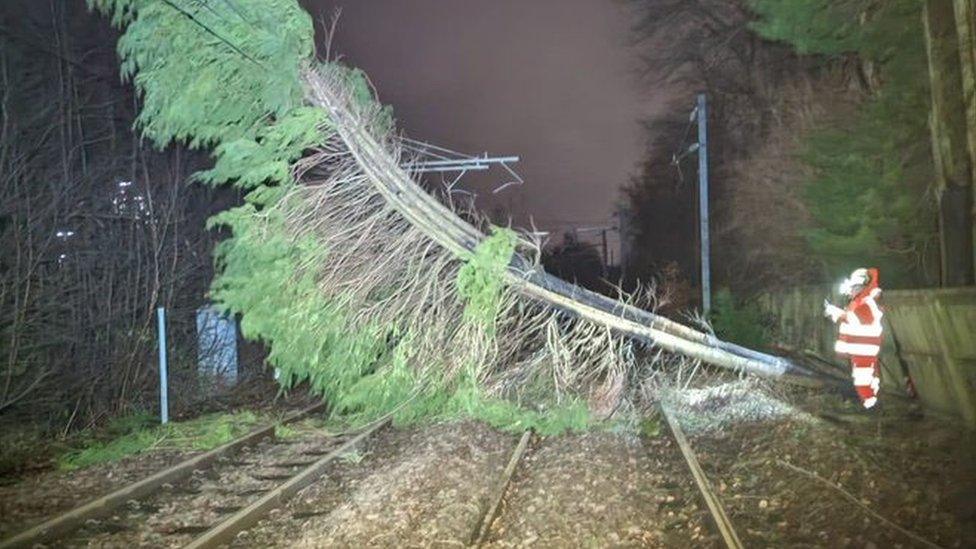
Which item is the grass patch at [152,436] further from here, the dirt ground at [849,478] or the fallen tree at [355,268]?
the dirt ground at [849,478]

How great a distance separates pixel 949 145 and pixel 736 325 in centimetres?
879

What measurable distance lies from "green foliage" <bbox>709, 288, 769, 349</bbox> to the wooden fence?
27.9 feet

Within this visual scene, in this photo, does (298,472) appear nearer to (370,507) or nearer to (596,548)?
(370,507)

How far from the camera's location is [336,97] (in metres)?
13.5

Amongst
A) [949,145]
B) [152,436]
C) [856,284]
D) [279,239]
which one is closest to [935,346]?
[856,284]

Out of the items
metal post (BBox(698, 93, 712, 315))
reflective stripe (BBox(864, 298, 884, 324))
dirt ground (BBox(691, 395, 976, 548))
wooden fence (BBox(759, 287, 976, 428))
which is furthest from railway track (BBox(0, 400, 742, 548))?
metal post (BBox(698, 93, 712, 315))

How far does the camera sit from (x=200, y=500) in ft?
30.3

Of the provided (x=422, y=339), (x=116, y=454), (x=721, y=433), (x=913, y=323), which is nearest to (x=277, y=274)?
(x=422, y=339)

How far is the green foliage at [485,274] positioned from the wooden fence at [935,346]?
520 centimetres

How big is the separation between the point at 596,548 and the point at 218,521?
3.49 meters

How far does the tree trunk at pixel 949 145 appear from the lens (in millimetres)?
13242

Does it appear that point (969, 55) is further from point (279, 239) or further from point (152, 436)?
point (152, 436)

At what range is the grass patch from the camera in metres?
11.7

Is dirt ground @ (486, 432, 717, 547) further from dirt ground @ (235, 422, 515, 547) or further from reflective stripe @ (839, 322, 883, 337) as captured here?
reflective stripe @ (839, 322, 883, 337)
